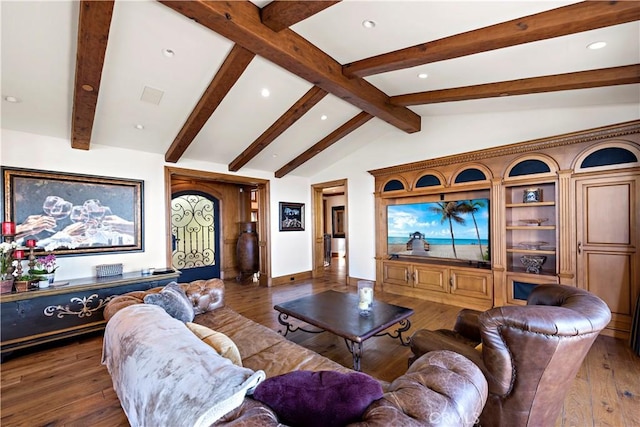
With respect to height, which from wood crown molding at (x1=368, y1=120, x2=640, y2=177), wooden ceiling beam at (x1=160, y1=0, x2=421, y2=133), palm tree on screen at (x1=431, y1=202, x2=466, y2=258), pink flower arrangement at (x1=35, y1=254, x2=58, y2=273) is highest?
wooden ceiling beam at (x1=160, y1=0, x2=421, y2=133)

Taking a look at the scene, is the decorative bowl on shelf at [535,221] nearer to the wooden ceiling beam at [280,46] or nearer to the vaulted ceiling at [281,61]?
the vaulted ceiling at [281,61]

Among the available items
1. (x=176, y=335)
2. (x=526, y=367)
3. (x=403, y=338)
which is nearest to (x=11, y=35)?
(x=176, y=335)

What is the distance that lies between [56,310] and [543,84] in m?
5.82

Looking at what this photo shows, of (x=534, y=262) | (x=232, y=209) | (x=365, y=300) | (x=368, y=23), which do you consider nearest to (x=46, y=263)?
(x=365, y=300)

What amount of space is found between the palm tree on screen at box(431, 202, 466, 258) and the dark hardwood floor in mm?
1554

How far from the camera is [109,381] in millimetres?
2340

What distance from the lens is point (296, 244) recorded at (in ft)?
21.1

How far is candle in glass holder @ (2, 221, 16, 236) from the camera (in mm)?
2887

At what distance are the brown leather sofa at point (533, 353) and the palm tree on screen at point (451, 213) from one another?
310 centimetres

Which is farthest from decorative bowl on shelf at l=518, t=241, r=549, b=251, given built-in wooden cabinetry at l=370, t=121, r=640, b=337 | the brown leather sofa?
the brown leather sofa

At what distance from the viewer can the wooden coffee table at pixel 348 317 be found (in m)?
2.20

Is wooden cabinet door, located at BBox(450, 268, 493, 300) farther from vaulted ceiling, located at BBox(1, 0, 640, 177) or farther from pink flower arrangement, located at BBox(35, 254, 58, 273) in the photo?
pink flower arrangement, located at BBox(35, 254, 58, 273)

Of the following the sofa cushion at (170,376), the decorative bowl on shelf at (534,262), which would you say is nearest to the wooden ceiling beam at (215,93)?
the sofa cushion at (170,376)

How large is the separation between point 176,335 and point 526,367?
176 cm
